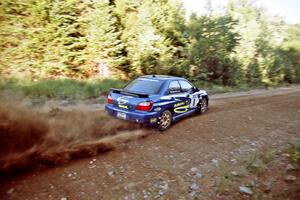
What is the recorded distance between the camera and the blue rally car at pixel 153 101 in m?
6.12

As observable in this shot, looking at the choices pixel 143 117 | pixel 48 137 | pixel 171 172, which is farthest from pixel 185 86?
pixel 48 137

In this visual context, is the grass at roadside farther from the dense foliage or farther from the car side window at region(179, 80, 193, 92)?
the car side window at region(179, 80, 193, 92)

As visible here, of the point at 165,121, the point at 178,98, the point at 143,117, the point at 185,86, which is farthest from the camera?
the point at 185,86

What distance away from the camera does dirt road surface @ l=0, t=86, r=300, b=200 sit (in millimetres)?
3674

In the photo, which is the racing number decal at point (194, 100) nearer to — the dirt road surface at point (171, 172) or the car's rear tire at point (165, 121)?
the dirt road surface at point (171, 172)

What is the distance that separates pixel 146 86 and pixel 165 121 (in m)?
1.20

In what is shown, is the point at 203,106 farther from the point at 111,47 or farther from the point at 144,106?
the point at 111,47

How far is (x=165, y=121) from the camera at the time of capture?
6762 mm

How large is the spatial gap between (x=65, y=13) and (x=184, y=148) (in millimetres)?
10851

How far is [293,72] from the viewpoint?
26.9 m

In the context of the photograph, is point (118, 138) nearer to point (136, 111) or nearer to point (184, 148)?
point (136, 111)

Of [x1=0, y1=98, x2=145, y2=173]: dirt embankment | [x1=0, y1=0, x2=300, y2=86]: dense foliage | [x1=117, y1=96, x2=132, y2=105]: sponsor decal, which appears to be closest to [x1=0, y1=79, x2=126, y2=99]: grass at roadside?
[x1=0, y1=0, x2=300, y2=86]: dense foliage

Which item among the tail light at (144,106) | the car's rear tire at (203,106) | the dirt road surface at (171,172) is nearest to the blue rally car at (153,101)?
A: the tail light at (144,106)

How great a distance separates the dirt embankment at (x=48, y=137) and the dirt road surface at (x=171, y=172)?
0.25 meters
